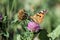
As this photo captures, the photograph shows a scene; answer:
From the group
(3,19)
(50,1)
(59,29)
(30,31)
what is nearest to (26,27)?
(30,31)

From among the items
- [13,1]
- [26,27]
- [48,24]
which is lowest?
[48,24]

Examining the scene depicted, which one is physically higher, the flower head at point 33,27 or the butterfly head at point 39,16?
the butterfly head at point 39,16

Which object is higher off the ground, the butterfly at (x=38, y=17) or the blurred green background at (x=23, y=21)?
the butterfly at (x=38, y=17)

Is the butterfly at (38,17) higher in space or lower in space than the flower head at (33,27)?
higher

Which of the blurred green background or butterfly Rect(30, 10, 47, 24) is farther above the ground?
butterfly Rect(30, 10, 47, 24)

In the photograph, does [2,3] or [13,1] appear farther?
[2,3]

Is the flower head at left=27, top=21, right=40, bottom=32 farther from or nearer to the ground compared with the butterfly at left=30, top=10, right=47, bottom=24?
nearer to the ground

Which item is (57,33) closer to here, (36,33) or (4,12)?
(36,33)

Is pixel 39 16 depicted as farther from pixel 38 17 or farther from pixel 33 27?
pixel 33 27
